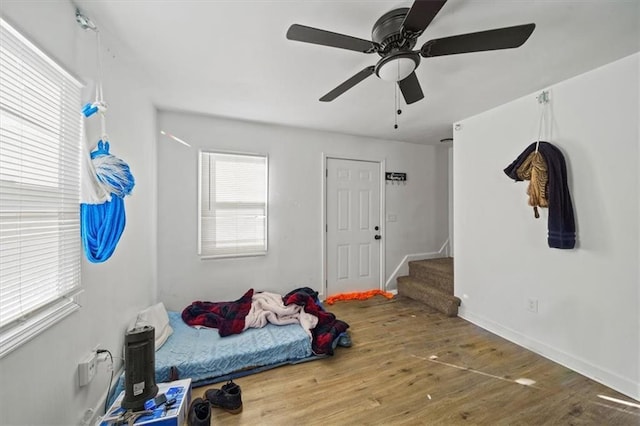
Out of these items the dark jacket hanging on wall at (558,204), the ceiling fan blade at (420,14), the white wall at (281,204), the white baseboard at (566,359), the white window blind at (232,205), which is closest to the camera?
the ceiling fan blade at (420,14)

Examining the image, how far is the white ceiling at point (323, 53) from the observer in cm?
140

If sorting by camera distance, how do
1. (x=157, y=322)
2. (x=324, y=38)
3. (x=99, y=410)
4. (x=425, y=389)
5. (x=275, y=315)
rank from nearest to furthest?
(x=324, y=38)
(x=99, y=410)
(x=425, y=389)
(x=157, y=322)
(x=275, y=315)

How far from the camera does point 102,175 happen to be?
1.33m

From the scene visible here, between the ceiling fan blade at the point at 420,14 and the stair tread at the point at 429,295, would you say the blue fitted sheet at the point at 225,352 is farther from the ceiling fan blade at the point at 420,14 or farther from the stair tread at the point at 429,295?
the ceiling fan blade at the point at 420,14

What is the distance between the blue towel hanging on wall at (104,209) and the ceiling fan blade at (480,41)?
1.78 meters

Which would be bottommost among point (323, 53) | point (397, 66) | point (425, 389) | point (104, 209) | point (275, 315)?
point (425, 389)

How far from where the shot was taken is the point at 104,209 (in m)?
1.37

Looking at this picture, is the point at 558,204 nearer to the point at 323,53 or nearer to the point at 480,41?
the point at 480,41

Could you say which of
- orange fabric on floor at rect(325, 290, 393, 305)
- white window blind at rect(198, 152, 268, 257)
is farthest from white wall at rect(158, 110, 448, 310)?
orange fabric on floor at rect(325, 290, 393, 305)

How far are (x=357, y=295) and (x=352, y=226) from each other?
3.39 feet

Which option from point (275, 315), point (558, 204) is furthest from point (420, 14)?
point (275, 315)

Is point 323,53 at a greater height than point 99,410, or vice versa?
point 323,53

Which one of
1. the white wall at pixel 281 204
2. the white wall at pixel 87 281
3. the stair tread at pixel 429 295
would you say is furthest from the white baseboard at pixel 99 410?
the stair tread at pixel 429 295

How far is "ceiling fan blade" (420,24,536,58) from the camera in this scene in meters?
1.21
